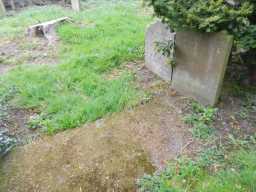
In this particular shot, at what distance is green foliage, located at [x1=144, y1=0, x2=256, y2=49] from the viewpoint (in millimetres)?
2068

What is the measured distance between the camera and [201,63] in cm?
248

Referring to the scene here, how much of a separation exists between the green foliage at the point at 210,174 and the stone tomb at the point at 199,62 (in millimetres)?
625

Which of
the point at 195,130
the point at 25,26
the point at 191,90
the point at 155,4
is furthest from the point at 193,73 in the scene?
the point at 25,26

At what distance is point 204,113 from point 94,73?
1493mm

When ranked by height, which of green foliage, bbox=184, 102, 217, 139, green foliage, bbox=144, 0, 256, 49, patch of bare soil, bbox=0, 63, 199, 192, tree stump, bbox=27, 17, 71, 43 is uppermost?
green foliage, bbox=144, 0, 256, 49

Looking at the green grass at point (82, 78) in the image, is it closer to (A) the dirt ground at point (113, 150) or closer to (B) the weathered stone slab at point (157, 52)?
(A) the dirt ground at point (113, 150)

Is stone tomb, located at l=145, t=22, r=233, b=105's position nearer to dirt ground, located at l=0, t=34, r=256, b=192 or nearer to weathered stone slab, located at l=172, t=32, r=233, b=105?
weathered stone slab, located at l=172, t=32, r=233, b=105

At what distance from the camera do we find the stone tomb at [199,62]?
89.8 inches

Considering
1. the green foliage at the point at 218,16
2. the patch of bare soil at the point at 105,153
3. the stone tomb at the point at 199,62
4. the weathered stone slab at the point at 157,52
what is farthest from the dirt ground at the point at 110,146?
the green foliage at the point at 218,16

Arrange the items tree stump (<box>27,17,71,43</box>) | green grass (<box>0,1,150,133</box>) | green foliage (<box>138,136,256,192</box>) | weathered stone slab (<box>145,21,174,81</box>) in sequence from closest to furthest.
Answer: green foliage (<box>138,136,256,192</box>) < green grass (<box>0,1,150,133</box>) < weathered stone slab (<box>145,21,174,81</box>) < tree stump (<box>27,17,71,43</box>)

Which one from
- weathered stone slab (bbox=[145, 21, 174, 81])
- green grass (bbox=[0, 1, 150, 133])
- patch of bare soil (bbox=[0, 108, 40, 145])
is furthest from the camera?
weathered stone slab (bbox=[145, 21, 174, 81])

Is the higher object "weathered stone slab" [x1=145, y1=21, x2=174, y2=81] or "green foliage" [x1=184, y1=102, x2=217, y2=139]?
"weathered stone slab" [x1=145, y1=21, x2=174, y2=81]

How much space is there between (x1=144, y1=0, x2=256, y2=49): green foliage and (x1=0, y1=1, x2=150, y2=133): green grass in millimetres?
976

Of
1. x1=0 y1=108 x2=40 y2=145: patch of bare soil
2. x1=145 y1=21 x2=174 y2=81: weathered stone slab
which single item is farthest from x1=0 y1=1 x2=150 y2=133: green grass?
x1=145 y1=21 x2=174 y2=81: weathered stone slab
